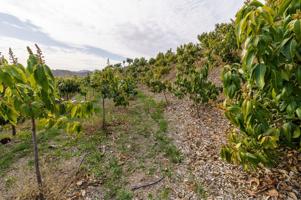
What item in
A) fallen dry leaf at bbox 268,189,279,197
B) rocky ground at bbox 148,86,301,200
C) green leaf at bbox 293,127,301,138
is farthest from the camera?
rocky ground at bbox 148,86,301,200

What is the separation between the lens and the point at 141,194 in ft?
13.8

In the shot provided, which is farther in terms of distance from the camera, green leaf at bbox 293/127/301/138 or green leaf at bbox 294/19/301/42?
green leaf at bbox 293/127/301/138

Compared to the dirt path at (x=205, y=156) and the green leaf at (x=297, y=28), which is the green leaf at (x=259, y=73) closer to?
the green leaf at (x=297, y=28)

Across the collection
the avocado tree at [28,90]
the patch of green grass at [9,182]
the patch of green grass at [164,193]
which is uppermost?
the avocado tree at [28,90]

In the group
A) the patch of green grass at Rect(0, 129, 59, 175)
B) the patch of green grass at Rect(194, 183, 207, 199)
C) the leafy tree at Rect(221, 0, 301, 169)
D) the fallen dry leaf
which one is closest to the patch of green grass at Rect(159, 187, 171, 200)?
the patch of green grass at Rect(194, 183, 207, 199)

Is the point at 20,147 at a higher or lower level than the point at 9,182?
higher

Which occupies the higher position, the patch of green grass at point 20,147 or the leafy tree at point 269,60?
the leafy tree at point 269,60

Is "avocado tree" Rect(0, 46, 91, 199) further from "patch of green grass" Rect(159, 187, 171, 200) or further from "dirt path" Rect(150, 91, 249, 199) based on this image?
"dirt path" Rect(150, 91, 249, 199)

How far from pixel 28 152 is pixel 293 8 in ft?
22.2

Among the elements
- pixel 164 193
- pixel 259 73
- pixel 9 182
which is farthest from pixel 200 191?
pixel 9 182

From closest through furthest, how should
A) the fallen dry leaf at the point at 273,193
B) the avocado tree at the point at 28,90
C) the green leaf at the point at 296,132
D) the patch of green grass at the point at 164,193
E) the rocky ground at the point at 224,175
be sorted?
1. the green leaf at the point at 296,132
2. the avocado tree at the point at 28,90
3. the fallen dry leaf at the point at 273,193
4. the rocky ground at the point at 224,175
5. the patch of green grass at the point at 164,193

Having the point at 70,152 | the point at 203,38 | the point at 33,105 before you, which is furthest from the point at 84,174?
the point at 203,38

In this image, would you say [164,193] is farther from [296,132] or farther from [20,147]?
[20,147]

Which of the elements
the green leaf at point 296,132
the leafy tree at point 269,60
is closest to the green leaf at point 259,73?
the leafy tree at point 269,60
